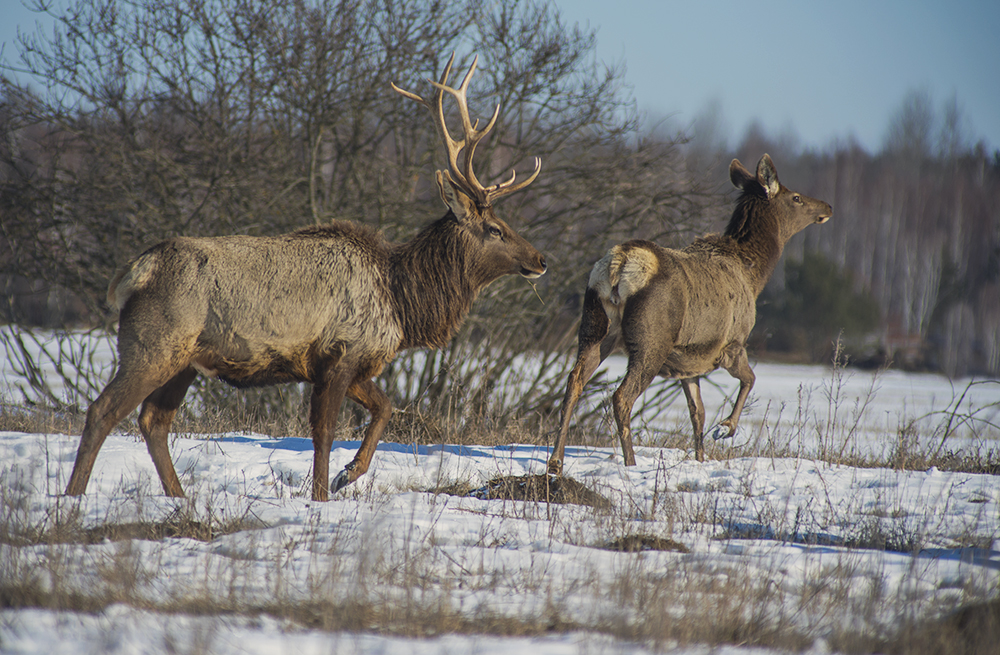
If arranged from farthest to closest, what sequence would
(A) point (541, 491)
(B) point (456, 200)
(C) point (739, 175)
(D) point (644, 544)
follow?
1. (C) point (739, 175)
2. (B) point (456, 200)
3. (A) point (541, 491)
4. (D) point (644, 544)

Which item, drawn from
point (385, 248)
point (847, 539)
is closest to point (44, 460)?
point (385, 248)

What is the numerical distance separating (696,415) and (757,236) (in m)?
1.80

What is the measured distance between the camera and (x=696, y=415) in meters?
6.48

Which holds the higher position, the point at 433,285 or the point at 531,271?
the point at 531,271

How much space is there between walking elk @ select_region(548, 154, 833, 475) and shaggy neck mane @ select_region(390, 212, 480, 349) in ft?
3.60

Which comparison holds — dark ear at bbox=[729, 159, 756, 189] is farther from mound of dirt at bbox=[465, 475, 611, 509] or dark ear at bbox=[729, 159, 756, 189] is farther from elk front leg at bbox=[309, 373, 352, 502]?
elk front leg at bbox=[309, 373, 352, 502]

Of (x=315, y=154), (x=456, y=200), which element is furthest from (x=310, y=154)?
(x=456, y=200)

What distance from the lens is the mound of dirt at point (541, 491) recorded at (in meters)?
4.48

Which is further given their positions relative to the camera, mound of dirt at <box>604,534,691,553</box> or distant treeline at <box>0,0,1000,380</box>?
distant treeline at <box>0,0,1000,380</box>

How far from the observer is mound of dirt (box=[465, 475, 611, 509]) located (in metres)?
4.48

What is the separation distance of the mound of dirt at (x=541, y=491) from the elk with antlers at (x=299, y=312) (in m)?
0.77

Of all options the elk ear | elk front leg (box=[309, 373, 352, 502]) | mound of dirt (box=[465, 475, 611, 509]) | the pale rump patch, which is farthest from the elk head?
mound of dirt (box=[465, 475, 611, 509])

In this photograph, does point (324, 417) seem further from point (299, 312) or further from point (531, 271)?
point (531, 271)

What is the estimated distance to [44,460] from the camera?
15.8ft
